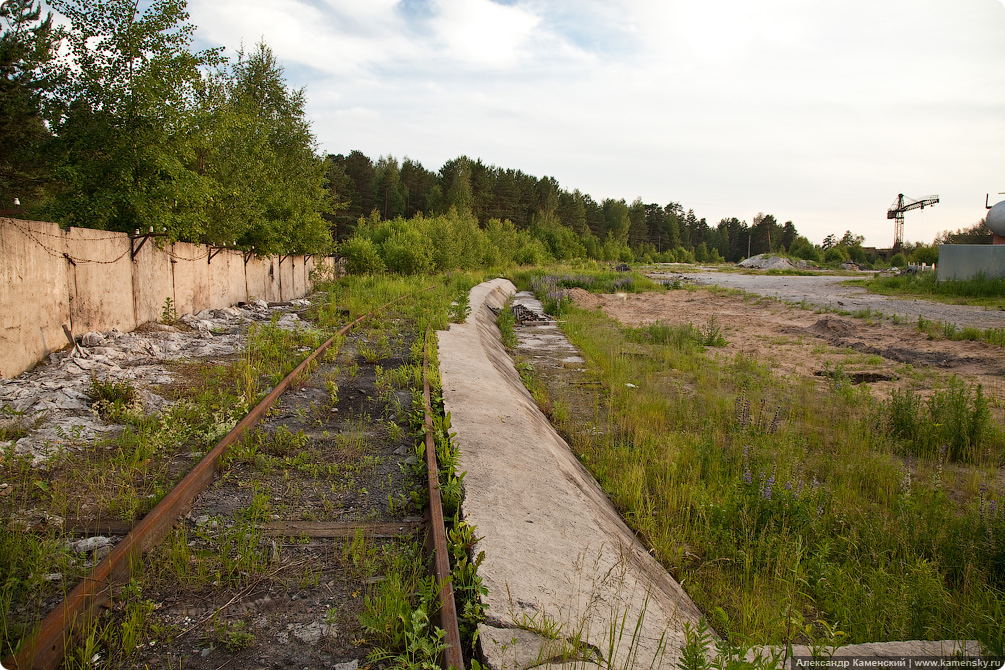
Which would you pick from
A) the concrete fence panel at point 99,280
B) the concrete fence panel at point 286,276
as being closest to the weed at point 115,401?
the concrete fence panel at point 99,280

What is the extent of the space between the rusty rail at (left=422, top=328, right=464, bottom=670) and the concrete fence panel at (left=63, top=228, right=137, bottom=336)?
6534 mm

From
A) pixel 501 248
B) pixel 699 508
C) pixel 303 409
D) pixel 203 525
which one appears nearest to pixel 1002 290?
pixel 699 508

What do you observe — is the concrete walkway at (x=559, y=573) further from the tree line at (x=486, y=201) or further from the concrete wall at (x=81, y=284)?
the tree line at (x=486, y=201)

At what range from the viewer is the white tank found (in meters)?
24.4

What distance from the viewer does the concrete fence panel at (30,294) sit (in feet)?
19.9

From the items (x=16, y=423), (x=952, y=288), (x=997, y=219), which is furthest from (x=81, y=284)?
(x=997, y=219)

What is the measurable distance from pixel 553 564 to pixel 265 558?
4.82 feet

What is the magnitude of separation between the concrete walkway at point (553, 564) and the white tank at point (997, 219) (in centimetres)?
2954

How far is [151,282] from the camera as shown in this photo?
9898mm

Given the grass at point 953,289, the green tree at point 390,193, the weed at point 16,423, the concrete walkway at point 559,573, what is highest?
the green tree at point 390,193

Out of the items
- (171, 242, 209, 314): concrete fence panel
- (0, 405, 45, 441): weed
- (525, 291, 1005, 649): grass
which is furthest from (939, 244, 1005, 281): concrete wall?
(0, 405, 45, 441): weed

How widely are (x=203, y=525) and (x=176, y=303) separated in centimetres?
935

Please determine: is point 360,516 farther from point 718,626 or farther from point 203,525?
point 718,626

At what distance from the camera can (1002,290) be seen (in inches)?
778
